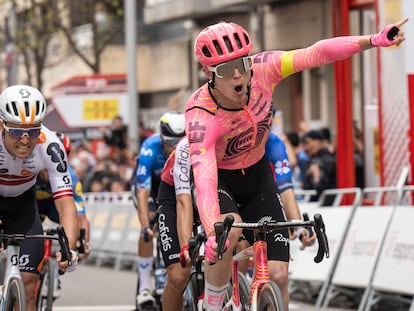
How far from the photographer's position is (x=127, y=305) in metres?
14.6

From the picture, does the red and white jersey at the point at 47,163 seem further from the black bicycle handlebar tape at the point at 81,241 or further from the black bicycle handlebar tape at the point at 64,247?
the black bicycle handlebar tape at the point at 64,247

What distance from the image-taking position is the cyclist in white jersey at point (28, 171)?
875cm

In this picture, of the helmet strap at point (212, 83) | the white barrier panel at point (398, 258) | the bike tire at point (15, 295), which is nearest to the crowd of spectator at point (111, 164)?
the white barrier panel at point (398, 258)

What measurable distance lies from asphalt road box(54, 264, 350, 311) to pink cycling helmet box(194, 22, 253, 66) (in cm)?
632

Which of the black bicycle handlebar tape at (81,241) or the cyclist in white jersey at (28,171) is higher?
the cyclist in white jersey at (28,171)

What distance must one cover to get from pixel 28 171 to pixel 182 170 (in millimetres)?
1062

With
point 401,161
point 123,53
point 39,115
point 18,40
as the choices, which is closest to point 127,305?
point 401,161

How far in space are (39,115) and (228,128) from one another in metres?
1.43

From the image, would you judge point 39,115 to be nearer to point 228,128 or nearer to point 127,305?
point 228,128

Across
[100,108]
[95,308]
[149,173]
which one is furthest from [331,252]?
[100,108]

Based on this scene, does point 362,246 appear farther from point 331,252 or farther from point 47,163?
point 47,163

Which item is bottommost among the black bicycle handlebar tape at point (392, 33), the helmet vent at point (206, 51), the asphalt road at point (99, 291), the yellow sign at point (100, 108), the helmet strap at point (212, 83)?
the asphalt road at point (99, 291)

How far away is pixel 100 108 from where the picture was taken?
30.1m

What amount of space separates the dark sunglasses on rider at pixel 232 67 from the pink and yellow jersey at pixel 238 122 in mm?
250
